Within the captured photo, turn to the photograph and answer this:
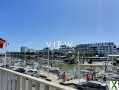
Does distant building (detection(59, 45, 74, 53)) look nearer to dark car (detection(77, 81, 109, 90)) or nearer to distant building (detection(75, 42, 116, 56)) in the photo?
distant building (detection(75, 42, 116, 56))

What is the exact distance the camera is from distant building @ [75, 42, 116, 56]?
9400cm

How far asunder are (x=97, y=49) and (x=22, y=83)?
333ft

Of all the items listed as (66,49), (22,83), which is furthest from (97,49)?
(22,83)

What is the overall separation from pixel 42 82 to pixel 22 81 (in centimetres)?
83

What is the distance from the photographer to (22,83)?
3490mm

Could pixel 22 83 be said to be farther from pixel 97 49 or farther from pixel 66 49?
pixel 97 49

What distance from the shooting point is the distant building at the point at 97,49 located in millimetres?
94000

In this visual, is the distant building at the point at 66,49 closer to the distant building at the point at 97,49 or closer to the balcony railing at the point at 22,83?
the distant building at the point at 97,49

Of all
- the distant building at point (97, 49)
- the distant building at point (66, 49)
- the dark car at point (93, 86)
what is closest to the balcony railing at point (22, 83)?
the dark car at point (93, 86)

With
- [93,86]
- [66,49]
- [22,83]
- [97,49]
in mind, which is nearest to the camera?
[22,83]

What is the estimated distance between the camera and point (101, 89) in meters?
31.5

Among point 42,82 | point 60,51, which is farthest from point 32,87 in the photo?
point 60,51

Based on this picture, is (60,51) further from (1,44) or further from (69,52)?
(1,44)

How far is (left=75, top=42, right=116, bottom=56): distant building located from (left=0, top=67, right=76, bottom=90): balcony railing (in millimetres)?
86259
